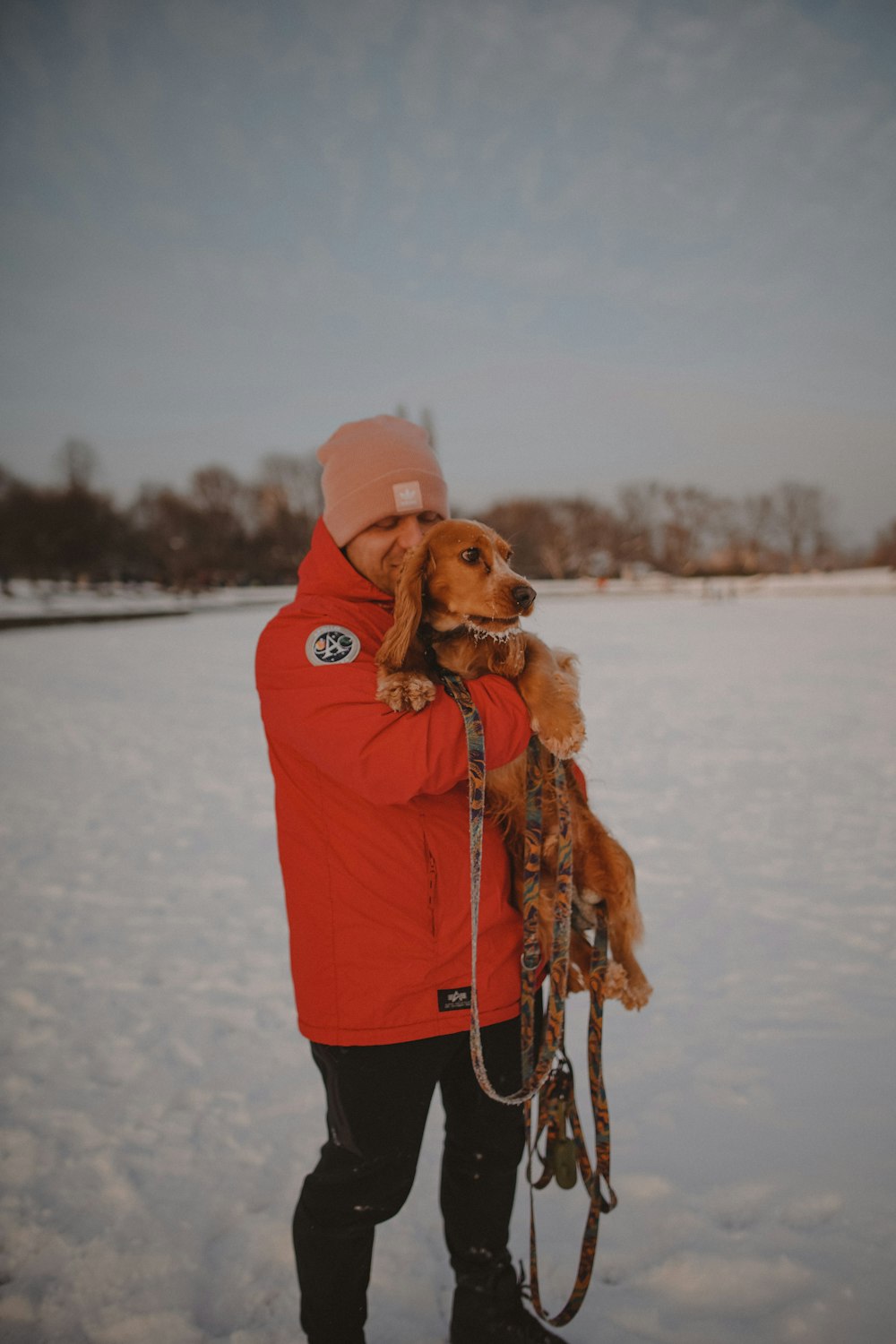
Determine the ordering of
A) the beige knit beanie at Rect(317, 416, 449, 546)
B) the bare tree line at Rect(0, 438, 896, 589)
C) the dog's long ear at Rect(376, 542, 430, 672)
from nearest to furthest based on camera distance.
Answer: the dog's long ear at Rect(376, 542, 430, 672) → the beige knit beanie at Rect(317, 416, 449, 546) → the bare tree line at Rect(0, 438, 896, 589)

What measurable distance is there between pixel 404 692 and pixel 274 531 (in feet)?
224

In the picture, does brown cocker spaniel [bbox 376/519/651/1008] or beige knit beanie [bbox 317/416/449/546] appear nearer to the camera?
brown cocker spaniel [bbox 376/519/651/1008]

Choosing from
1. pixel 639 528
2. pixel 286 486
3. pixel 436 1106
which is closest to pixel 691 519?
pixel 639 528

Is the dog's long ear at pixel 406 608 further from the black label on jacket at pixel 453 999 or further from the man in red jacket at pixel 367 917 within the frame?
the black label on jacket at pixel 453 999

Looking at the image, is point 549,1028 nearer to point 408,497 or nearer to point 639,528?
point 408,497

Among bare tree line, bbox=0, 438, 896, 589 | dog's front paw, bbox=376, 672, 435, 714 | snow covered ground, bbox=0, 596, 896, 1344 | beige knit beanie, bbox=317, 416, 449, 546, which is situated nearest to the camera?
dog's front paw, bbox=376, 672, 435, 714

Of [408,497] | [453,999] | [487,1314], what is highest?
[408,497]

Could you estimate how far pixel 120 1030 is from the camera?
3477 millimetres

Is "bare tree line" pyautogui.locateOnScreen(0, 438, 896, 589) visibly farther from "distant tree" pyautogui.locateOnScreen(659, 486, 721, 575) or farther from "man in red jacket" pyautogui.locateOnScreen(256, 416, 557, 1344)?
"man in red jacket" pyautogui.locateOnScreen(256, 416, 557, 1344)

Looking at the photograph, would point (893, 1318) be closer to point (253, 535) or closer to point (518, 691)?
point (518, 691)

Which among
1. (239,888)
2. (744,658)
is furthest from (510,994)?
(744,658)

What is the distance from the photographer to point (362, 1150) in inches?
65.9

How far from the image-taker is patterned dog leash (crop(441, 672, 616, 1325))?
1691mm

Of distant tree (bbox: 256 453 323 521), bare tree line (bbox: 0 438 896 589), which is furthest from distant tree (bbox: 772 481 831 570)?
distant tree (bbox: 256 453 323 521)
